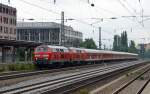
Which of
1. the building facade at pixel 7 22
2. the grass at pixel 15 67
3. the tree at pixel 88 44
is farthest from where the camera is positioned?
the building facade at pixel 7 22

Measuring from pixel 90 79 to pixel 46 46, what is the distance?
51.8 feet

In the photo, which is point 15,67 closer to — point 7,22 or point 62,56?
point 62,56

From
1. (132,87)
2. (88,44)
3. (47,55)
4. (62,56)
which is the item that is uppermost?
(88,44)

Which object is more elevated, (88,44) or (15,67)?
(88,44)

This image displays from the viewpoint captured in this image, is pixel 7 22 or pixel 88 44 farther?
pixel 7 22

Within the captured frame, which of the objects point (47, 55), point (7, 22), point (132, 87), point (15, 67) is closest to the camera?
point (132, 87)

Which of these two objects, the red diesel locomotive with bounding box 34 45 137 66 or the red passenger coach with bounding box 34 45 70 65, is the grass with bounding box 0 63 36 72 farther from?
the red passenger coach with bounding box 34 45 70 65

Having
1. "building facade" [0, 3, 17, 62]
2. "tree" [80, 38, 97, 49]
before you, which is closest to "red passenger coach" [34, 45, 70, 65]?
"tree" [80, 38, 97, 49]

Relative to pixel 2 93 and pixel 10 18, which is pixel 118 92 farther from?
pixel 10 18

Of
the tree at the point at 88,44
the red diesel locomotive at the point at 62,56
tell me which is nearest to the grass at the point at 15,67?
the red diesel locomotive at the point at 62,56

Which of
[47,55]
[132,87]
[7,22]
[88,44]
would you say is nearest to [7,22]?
[7,22]

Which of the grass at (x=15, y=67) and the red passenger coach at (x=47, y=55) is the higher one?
the red passenger coach at (x=47, y=55)

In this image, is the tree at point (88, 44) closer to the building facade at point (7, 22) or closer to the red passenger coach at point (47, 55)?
the building facade at point (7, 22)

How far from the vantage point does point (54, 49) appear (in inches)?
1886
